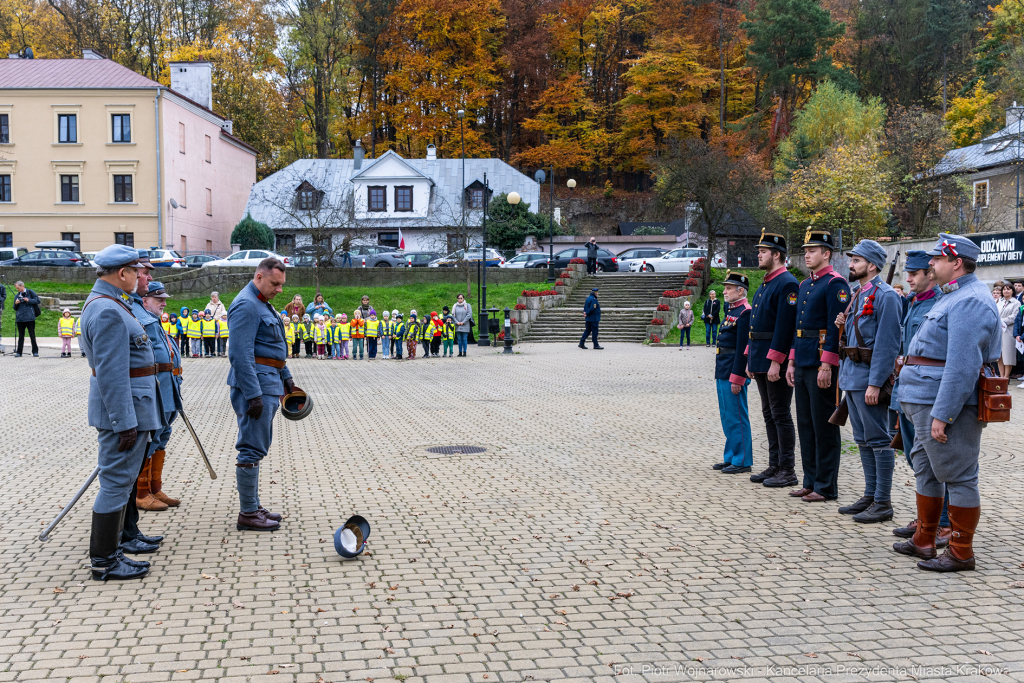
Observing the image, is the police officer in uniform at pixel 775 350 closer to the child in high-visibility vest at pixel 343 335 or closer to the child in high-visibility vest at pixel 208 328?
the child in high-visibility vest at pixel 343 335

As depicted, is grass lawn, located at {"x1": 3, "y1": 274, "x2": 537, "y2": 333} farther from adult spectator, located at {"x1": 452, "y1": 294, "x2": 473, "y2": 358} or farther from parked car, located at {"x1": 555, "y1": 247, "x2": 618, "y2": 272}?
adult spectator, located at {"x1": 452, "y1": 294, "x2": 473, "y2": 358}

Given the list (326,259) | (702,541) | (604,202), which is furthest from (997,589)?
(604,202)

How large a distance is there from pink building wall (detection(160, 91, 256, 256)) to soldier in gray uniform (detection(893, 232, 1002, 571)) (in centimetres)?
4791

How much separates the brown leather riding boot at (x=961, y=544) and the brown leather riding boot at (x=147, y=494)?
5.73 m

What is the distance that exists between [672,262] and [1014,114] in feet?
54.6

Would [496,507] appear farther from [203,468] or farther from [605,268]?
[605,268]

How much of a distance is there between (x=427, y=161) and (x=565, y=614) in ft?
179

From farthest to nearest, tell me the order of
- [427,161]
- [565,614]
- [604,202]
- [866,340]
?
[604,202], [427,161], [866,340], [565,614]

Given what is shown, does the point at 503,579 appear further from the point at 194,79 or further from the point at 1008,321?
the point at 194,79

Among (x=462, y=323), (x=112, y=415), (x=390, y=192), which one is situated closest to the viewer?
(x=112, y=415)

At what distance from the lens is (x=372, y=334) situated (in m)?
23.9

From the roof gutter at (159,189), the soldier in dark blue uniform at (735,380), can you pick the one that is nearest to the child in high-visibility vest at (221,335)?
the soldier in dark blue uniform at (735,380)

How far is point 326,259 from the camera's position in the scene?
4062cm

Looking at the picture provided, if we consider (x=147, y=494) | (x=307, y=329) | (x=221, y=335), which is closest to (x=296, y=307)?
(x=307, y=329)
